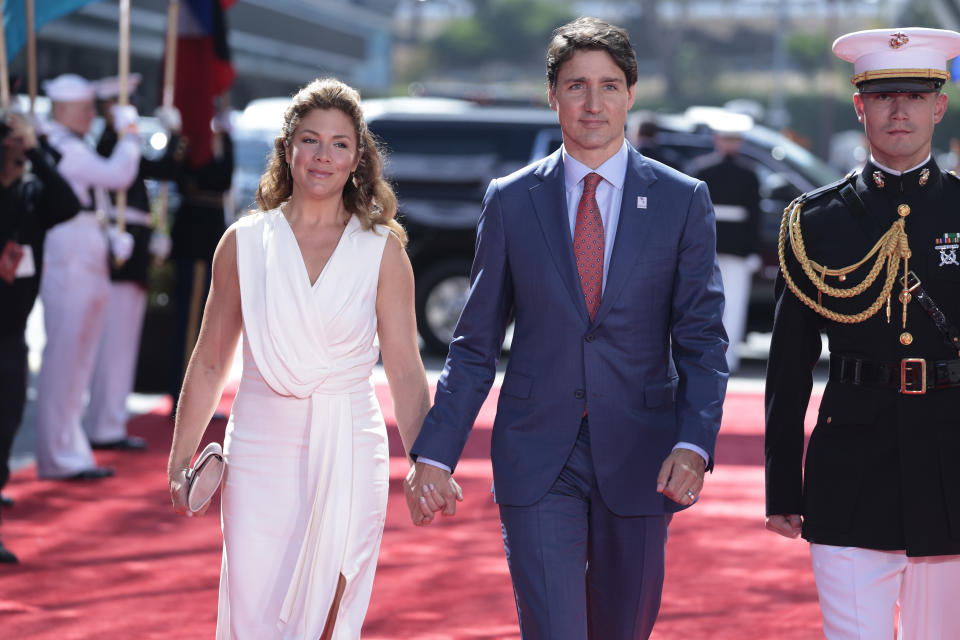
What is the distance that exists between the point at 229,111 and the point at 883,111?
7.76 metres

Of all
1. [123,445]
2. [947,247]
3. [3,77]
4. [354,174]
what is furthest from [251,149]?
[947,247]


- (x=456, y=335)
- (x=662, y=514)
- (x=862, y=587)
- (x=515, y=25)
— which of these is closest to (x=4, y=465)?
(x=456, y=335)

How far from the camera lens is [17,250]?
7.07 meters

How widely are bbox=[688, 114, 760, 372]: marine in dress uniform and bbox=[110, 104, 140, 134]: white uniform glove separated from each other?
4851mm

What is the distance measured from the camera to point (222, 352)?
4352 millimetres

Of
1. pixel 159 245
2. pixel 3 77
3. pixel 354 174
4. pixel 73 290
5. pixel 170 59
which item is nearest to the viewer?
pixel 354 174

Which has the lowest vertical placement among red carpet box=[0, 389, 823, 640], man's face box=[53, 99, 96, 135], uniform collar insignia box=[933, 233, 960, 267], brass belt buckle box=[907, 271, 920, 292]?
red carpet box=[0, 389, 823, 640]

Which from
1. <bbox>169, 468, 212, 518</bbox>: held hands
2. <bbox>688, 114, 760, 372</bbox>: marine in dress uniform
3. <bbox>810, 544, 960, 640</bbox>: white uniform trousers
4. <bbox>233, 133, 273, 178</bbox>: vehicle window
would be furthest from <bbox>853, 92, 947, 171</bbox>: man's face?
<bbox>233, 133, 273, 178</bbox>: vehicle window

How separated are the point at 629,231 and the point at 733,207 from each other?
8.43 m

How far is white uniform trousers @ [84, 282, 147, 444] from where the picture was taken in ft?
31.3

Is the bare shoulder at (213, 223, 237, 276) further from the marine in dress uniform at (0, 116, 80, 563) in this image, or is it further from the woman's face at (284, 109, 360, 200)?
the marine in dress uniform at (0, 116, 80, 563)

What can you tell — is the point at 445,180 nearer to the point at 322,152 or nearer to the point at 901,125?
the point at 322,152

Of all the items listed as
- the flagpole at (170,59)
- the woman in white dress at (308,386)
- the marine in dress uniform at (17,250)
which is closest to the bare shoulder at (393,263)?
the woman in white dress at (308,386)

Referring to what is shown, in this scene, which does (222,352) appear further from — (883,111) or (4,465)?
(4,465)
